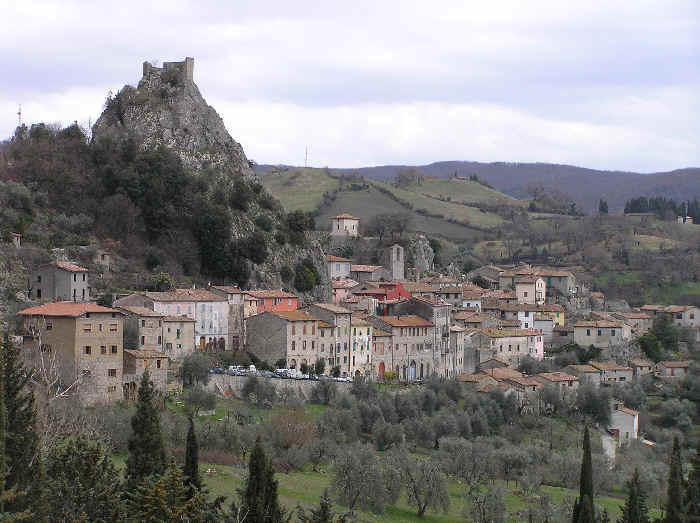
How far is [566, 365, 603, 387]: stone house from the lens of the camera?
8950 cm

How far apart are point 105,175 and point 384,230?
35553 millimetres

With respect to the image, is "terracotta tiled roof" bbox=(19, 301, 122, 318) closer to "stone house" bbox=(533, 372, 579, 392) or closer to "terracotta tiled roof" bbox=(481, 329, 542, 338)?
"stone house" bbox=(533, 372, 579, 392)

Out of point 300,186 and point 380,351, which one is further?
point 300,186

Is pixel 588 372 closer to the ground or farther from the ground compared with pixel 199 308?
closer to the ground

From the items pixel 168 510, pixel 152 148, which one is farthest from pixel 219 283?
pixel 168 510

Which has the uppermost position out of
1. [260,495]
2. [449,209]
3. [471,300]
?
[449,209]

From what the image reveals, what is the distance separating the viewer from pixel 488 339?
91500mm

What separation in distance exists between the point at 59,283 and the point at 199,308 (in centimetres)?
810

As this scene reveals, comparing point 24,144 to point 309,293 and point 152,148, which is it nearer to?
point 152,148

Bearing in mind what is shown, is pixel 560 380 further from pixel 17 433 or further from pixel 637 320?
pixel 17 433

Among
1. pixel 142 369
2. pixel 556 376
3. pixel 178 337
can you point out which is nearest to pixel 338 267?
pixel 556 376

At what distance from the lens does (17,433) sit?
37062 mm

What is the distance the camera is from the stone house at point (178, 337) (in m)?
67.8

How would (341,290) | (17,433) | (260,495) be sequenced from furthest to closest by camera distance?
(341,290) < (260,495) < (17,433)
